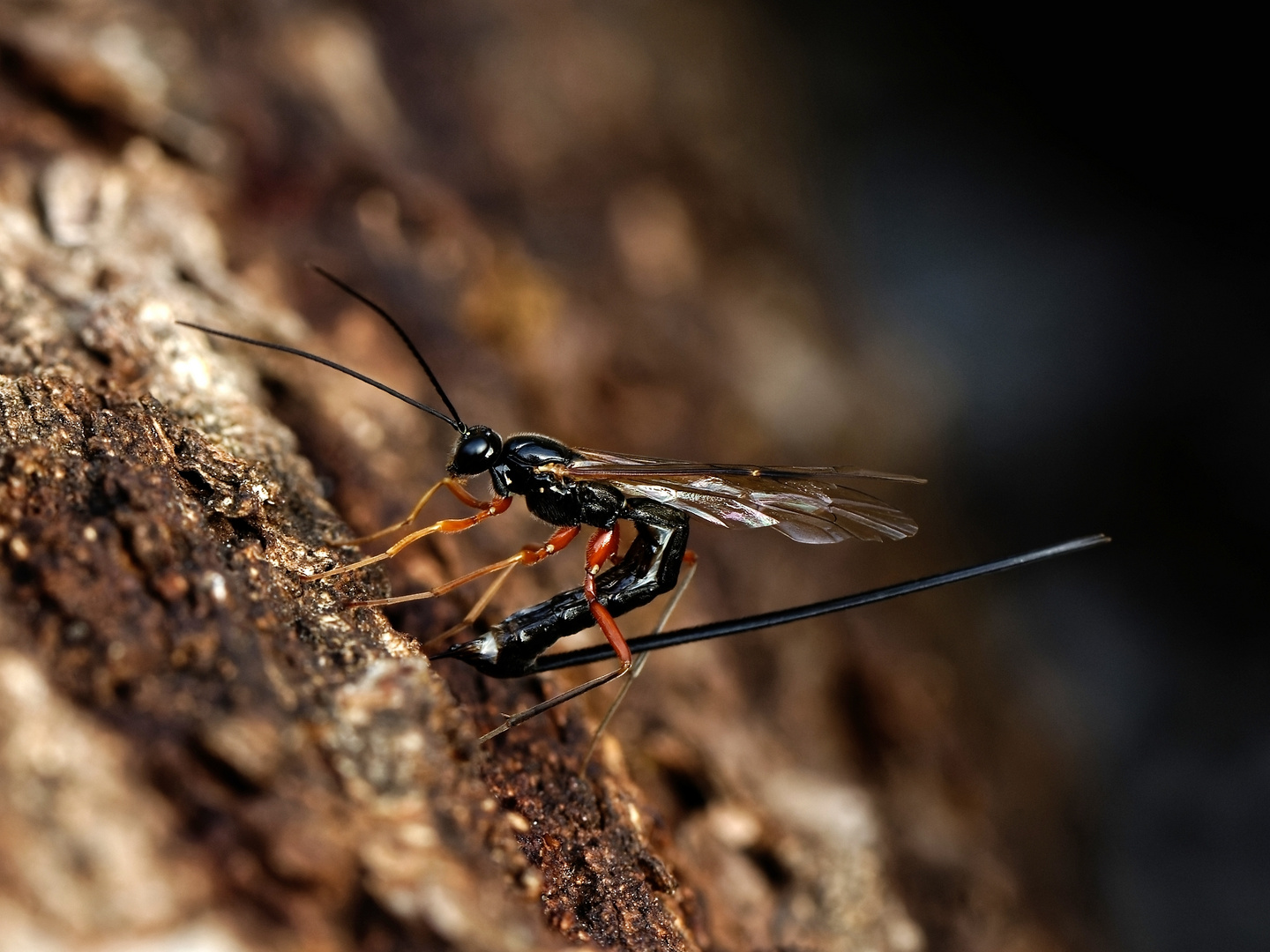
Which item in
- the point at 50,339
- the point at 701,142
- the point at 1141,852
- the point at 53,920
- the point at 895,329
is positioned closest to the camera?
the point at 53,920

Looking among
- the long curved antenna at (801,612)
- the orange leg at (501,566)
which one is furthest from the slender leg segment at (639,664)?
the orange leg at (501,566)

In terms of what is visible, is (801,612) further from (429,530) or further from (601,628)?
(429,530)

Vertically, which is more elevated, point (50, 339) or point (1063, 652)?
point (1063, 652)

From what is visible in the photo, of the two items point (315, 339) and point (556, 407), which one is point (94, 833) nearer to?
point (315, 339)

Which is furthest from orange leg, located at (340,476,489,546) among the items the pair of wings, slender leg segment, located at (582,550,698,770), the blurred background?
slender leg segment, located at (582,550,698,770)

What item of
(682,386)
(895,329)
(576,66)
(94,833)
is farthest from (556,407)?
(895,329)

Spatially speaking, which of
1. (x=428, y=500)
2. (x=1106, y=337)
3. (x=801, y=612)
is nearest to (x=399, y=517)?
(x=428, y=500)

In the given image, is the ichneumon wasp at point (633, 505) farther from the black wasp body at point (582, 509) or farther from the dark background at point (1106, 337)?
the dark background at point (1106, 337)
